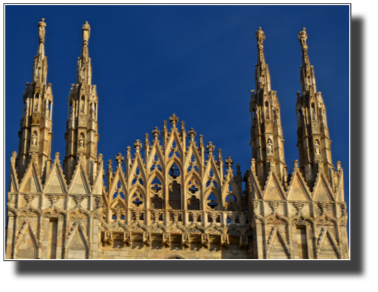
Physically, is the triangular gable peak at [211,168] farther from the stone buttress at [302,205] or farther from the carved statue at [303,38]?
the carved statue at [303,38]

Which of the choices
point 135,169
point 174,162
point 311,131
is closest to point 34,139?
point 135,169

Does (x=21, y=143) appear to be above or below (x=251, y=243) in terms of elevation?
above

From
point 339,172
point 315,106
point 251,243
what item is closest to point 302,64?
point 315,106

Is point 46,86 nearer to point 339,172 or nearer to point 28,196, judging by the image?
point 28,196

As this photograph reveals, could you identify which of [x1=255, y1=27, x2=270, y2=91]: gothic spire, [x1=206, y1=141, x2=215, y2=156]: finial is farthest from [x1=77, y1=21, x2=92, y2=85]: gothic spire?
[x1=255, y1=27, x2=270, y2=91]: gothic spire

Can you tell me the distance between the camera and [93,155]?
32.1m

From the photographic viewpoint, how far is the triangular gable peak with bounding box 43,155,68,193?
102ft

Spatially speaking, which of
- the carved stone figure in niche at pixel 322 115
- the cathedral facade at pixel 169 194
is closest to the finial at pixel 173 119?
the cathedral facade at pixel 169 194

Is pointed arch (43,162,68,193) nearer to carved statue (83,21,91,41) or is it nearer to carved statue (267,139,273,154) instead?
carved statue (83,21,91,41)

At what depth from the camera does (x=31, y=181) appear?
102 ft

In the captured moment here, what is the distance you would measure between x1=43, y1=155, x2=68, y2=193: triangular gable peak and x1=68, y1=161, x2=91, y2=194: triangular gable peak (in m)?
0.24

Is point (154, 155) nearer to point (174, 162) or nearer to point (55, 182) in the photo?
point (174, 162)

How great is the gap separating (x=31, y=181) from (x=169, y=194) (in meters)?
4.70

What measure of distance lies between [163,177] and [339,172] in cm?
567
